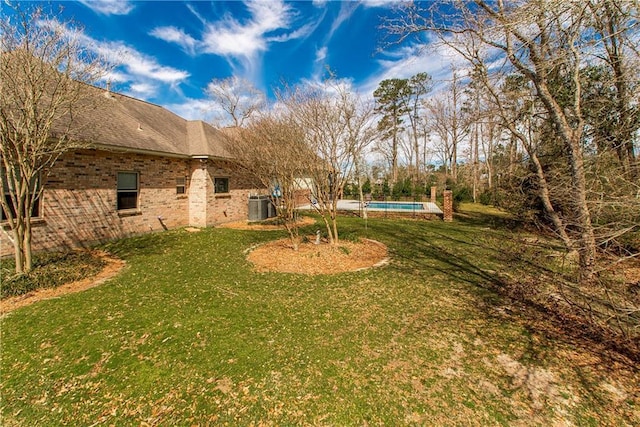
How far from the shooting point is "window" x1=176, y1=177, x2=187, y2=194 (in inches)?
452

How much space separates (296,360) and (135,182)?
9.51 metres

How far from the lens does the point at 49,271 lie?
5777mm

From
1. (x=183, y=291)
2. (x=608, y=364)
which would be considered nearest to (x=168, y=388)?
(x=183, y=291)

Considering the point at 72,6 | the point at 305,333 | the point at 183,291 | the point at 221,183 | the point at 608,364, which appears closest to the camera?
the point at 608,364

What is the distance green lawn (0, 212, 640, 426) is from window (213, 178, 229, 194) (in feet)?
25.2

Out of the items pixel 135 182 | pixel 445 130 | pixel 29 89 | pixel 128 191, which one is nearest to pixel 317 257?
pixel 29 89

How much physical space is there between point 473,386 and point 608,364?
178 cm

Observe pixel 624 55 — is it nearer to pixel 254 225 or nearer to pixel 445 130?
pixel 254 225

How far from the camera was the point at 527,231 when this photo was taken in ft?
39.9

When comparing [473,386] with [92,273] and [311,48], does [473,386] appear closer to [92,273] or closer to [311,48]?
[92,273]

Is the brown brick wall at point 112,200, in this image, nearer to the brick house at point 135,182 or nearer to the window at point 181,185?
the brick house at point 135,182

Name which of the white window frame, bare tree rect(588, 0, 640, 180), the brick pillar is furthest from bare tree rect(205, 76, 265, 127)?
bare tree rect(588, 0, 640, 180)

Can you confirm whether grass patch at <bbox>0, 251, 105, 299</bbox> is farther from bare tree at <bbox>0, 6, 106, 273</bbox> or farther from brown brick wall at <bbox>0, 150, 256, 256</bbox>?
brown brick wall at <bbox>0, 150, 256, 256</bbox>

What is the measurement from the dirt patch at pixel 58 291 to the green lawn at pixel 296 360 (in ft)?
1.12
